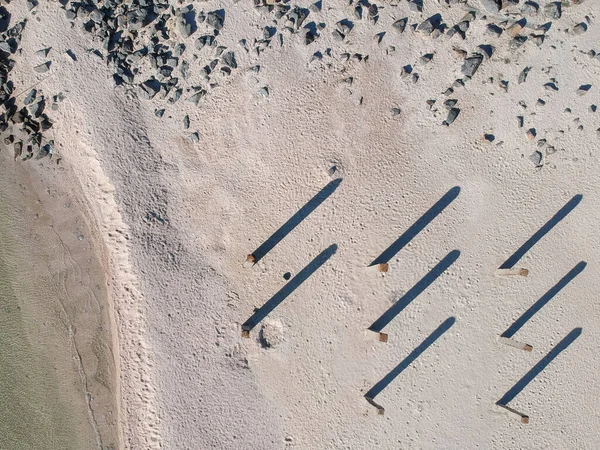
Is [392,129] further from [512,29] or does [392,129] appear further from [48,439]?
[48,439]

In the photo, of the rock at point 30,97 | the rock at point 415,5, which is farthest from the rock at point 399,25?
the rock at point 30,97

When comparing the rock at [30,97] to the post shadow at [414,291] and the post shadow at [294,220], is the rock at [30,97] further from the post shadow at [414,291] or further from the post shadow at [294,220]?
the post shadow at [414,291]

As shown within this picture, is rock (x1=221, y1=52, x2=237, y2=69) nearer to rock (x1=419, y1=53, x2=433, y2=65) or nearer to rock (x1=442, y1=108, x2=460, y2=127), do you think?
rock (x1=419, y1=53, x2=433, y2=65)

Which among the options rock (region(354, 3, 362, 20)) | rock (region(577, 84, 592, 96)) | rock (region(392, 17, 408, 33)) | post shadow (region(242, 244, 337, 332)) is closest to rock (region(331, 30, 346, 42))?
rock (region(354, 3, 362, 20))

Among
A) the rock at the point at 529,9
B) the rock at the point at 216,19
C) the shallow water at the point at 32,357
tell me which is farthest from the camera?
the shallow water at the point at 32,357

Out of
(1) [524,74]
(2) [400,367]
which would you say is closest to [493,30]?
(1) [524,74]
